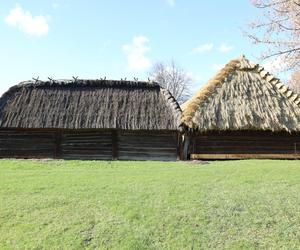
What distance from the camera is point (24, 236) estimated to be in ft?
29.1

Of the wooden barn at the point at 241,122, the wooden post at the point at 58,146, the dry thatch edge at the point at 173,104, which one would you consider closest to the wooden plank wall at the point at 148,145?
the wooden barn at the point at 241,122

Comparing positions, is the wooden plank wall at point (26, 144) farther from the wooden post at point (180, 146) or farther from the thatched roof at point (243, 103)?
the thatched roof at point (243, 103)

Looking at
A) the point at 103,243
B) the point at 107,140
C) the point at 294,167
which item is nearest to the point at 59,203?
the point at 103,243

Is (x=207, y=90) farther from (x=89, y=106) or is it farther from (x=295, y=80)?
(x=295, y=80)

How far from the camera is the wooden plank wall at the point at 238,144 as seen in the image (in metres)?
21.8

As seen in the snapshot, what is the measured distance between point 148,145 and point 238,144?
4.32m

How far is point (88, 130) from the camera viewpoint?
70.2ft

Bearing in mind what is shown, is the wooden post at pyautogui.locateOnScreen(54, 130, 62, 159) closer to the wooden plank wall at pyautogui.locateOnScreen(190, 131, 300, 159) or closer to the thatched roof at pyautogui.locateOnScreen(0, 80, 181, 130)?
the thatched roof at pyautogui.locateOnScreen(0, 80, 181, 130)

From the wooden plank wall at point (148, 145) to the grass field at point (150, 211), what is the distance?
283 inches

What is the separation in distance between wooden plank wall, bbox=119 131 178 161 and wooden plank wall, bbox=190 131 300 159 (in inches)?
39.6

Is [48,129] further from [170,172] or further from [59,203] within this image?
[59,203]

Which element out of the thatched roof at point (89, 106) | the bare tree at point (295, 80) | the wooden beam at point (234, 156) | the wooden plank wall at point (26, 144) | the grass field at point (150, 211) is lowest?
the grass field at point (150, 211)

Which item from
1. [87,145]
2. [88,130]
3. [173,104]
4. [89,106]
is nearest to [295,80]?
[173,104]

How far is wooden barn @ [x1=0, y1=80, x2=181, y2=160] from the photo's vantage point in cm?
2123
